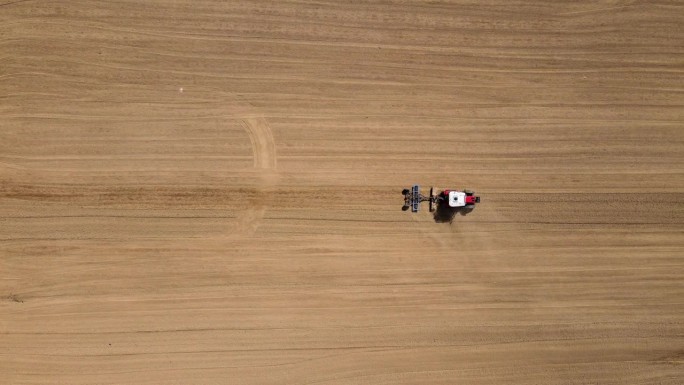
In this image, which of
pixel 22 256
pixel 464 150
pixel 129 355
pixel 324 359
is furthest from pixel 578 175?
pixel 22 256

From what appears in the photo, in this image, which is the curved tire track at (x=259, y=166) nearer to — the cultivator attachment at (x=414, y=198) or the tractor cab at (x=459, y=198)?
the cultivator attachment at (x=414, y=198)

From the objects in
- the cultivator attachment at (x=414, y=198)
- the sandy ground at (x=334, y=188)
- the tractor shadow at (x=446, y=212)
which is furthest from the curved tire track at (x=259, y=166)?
the tractor shadow at (x=446, y=212)

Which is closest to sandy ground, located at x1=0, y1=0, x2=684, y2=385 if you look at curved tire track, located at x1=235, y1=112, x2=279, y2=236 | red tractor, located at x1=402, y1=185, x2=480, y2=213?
curved tire track, located at x1=235, y1=112, x2=279, y2=236

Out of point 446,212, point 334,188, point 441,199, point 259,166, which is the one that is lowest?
point 446,212

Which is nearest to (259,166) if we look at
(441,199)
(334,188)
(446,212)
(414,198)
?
(334,188)

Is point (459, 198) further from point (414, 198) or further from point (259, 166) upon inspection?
point (259, 166)

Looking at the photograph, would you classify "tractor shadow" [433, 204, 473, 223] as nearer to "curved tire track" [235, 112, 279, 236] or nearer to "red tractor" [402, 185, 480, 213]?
"red tractor" [402, 185, 480, 213]

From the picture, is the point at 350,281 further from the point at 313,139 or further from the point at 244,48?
the point at 244,48
